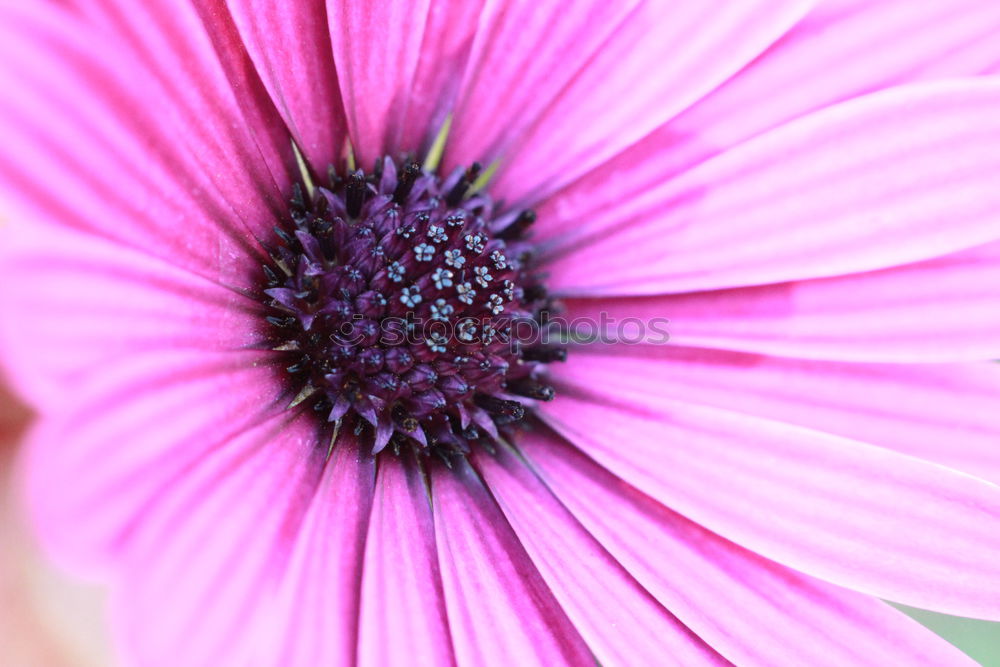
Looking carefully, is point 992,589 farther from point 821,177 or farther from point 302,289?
point 302,289

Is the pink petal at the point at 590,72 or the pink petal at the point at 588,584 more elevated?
the pink petal at the point at 590,72

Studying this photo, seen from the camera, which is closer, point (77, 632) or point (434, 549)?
point (77, 632)

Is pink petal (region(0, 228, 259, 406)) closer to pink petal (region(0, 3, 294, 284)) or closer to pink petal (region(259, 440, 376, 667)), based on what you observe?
pink petal (region(0, 3, 294, 284))

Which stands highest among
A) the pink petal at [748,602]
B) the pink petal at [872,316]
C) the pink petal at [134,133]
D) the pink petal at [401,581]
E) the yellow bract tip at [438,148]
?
the yellow bract tip at [438,148]

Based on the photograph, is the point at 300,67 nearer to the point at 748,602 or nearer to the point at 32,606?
the point at 32,606

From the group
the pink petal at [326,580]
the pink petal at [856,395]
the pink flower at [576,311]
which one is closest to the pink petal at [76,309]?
the pink flower at [576,311]

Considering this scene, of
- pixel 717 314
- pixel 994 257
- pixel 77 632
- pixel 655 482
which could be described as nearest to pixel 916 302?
pixel 994 257

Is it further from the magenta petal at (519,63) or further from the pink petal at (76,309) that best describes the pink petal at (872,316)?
the pink petal at (76,309)
